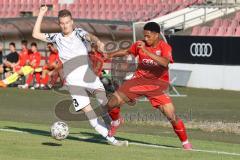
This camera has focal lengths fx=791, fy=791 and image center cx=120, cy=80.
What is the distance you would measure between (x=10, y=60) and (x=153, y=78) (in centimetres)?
2016

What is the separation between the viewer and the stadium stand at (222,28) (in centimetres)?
3366

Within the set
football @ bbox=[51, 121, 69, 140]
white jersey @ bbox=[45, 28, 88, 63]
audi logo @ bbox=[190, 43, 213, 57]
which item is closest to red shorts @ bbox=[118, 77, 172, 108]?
white jersey @ bbox=[45, 28, 88, 63]

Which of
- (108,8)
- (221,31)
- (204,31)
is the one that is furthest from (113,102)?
(108,8)

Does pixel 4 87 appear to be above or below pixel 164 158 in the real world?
below

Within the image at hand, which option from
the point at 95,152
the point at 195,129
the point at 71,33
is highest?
the point at 71,33

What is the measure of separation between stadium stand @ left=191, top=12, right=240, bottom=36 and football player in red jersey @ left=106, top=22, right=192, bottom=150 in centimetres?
2043

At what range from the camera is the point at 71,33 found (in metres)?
13.4

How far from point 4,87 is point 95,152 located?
64.4 ft

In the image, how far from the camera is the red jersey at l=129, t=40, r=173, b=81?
12797 mm

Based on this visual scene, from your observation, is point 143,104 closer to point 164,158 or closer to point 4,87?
point 4,87

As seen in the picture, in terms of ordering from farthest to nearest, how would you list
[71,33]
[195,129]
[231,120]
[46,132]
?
1. [231,120]
2. [195,129]
3. [46,132]
4. [71,33]

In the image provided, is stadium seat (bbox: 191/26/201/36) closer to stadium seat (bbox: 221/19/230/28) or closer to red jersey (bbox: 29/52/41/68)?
stadium seat (bbox: 221/19/230/28)

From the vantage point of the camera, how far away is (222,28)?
34.1 m

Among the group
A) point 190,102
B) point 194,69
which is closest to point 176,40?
point 194,69
